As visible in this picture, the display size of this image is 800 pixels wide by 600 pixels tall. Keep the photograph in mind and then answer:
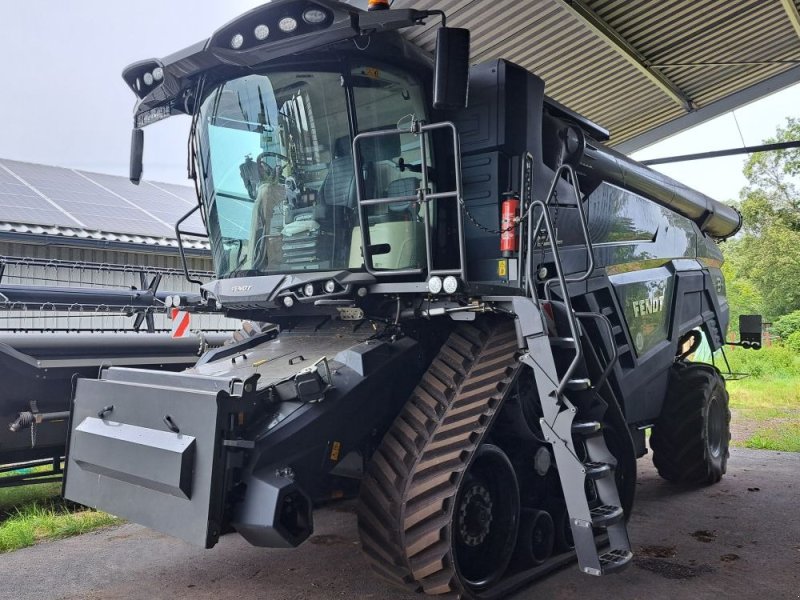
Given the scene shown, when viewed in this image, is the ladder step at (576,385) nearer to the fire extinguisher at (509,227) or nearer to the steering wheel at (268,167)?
the fire extinguisher at (509,227)

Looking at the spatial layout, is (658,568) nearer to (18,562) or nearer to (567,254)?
(567,254)

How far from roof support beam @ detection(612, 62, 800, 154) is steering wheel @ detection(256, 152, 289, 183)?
9.16 m

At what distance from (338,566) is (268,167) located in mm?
2647

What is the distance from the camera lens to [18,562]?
5.21 m

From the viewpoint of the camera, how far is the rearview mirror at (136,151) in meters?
5.73

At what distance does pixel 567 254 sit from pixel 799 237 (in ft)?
94.0

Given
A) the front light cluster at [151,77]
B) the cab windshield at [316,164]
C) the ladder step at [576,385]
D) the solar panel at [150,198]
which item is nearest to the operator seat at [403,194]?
the cab windshield at [316,164]

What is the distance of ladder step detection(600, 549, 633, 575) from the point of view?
13.3 ft

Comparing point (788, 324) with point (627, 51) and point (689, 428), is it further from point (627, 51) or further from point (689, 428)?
point (689, 428)

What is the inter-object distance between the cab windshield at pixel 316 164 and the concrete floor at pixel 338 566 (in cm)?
195

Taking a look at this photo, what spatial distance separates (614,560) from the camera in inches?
163

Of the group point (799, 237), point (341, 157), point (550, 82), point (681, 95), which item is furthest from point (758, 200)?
point (341, 157)

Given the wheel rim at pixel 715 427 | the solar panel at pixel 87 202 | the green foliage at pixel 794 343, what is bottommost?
the wheel rim at pixel 715 427

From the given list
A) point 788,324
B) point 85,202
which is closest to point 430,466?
point 85,202
